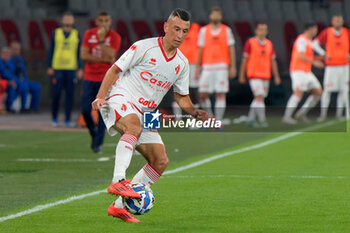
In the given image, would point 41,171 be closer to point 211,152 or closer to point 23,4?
point 211,152

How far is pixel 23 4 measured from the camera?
30.5 m

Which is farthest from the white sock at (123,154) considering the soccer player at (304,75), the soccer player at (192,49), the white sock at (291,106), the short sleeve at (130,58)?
the soccer player at (304,75)

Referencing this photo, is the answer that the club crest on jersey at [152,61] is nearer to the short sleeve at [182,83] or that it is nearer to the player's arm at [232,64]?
the short sleeve at [182,83]

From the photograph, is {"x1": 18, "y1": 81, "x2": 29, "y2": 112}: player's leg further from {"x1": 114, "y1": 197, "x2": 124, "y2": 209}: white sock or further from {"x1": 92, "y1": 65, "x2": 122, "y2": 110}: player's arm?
{"x1": 114, "y1": 197, "x2": 124, "y2": 209}: white sock

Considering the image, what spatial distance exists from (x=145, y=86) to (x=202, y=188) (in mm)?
2043

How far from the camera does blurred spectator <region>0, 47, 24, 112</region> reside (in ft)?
74.1

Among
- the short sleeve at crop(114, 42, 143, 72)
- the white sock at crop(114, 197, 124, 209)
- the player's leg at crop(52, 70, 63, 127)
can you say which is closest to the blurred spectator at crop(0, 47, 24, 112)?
the player's leg at crop(52, 70, 63, 127)

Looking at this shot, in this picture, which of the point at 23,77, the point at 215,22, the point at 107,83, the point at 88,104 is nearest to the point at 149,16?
the point at 23,77

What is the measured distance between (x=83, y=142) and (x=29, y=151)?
1.69 metres

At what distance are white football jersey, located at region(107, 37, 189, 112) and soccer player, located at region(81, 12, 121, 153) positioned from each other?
5570 millimetres

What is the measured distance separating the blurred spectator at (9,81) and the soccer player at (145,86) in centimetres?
1537

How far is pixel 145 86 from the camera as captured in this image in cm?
748

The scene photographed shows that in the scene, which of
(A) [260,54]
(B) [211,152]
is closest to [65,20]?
(A) [260,54]

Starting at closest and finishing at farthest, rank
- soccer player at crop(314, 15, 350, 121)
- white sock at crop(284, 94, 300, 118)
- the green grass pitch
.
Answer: the green grass pitch < white sock at crop(284, 94, 300, 118) < soccer player at crop(314, 15, 350, 121)
